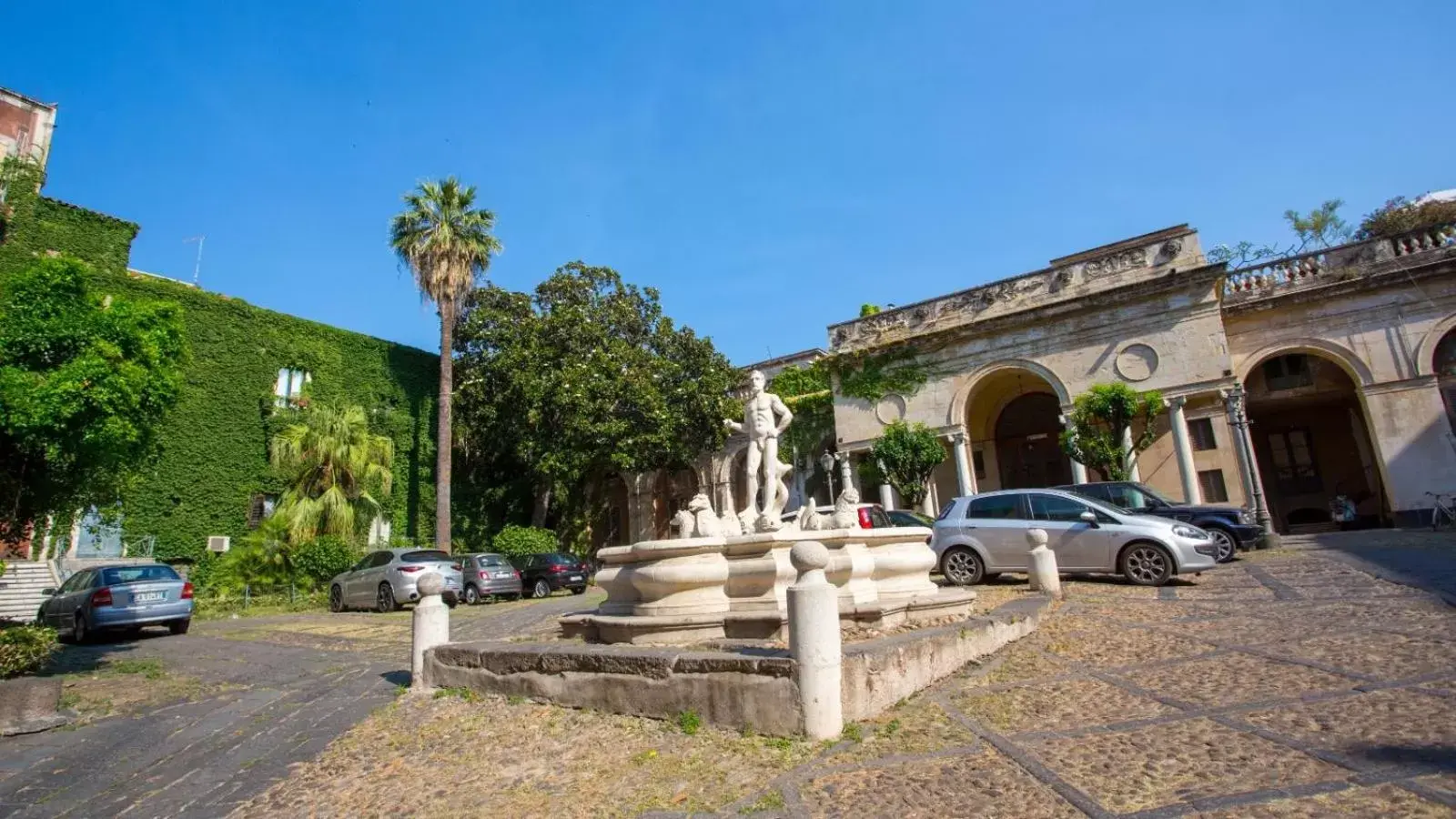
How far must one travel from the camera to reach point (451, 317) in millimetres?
22953

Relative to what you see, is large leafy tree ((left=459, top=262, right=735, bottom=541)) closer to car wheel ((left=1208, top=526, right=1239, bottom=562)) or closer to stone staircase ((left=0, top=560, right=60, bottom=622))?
stone staircase ((left=0, top=560, right=60, bottom=622))

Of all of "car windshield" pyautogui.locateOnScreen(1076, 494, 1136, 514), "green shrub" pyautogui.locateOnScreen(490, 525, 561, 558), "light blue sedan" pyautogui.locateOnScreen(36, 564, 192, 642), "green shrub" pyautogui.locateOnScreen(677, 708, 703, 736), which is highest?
"green shrub" pyautogui.locateOnScreen(490, 525, 561, 558)

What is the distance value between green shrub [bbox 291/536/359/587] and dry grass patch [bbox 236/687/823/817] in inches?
625

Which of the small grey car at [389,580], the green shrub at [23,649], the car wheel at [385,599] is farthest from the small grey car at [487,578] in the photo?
the green shrub at [23,649]

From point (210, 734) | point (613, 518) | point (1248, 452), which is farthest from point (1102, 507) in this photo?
point (613, 518)

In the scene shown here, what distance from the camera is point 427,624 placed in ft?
21.0

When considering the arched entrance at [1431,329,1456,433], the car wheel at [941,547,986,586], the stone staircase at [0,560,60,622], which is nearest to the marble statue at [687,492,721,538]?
the car wheel at [941,547,986,586]

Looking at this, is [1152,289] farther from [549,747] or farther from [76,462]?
[76,462]

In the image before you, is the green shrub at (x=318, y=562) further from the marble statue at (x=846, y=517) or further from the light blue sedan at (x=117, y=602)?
the marble statue at (x=846, y=517)

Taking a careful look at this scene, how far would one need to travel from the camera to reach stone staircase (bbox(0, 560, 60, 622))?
15.5 m

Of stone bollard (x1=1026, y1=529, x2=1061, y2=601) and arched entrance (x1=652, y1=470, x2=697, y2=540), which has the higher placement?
arched entrance (x1=652, y1=470, x2=697, y2=540)

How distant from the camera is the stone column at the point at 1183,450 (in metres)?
18.5

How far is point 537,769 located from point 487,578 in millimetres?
13032

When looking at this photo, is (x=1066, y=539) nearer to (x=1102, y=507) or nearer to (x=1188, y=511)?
(x=1102, y=507)
